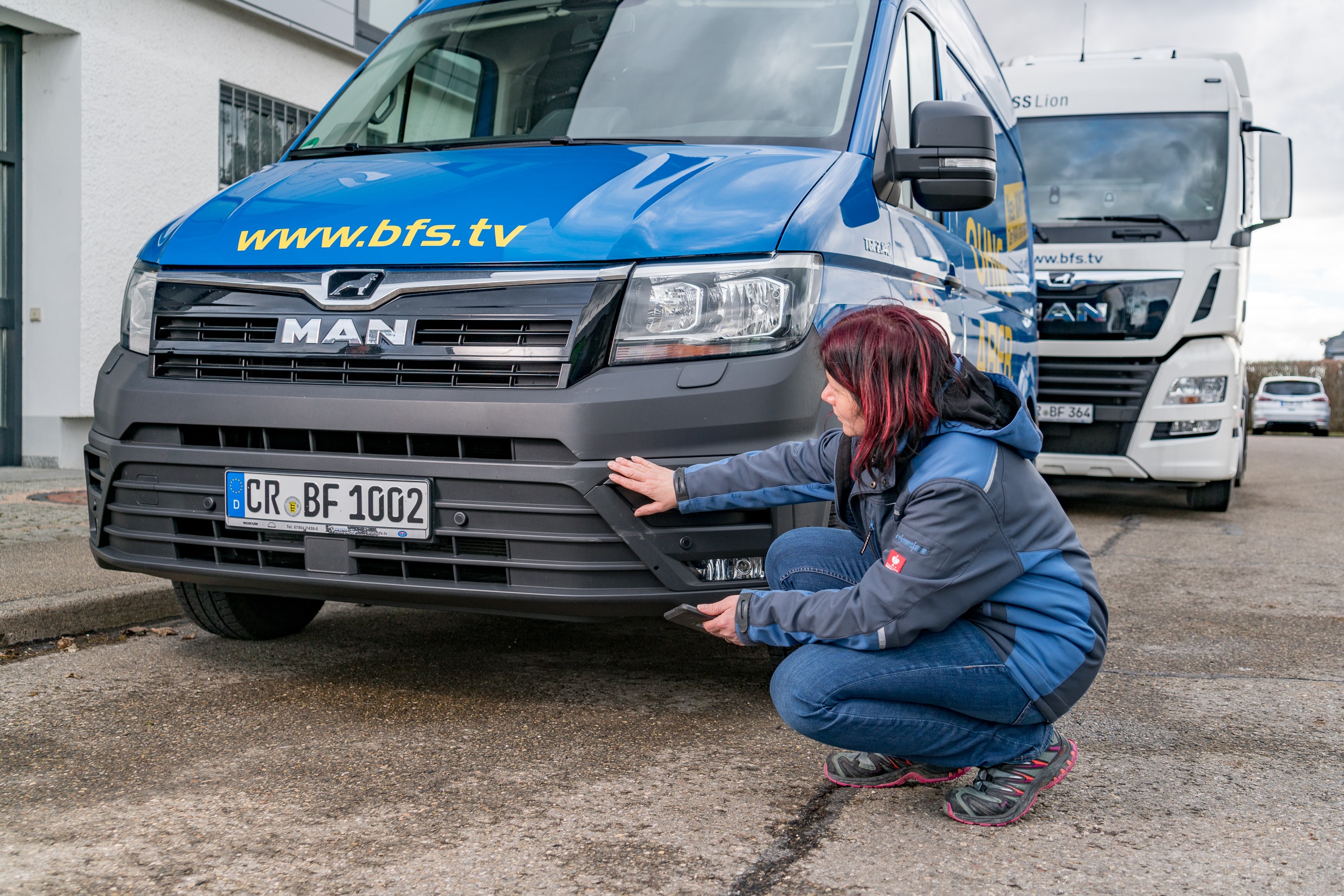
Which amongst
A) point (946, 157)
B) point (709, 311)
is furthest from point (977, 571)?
point (946, 157)

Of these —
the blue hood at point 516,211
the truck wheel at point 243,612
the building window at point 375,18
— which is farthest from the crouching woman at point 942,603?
the building window at point 375,18

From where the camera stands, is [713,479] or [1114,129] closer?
[713,479]

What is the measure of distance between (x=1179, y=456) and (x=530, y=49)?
5.91m

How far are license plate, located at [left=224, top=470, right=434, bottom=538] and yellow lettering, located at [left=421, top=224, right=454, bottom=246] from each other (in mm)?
558

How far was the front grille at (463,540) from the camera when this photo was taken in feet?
9.04

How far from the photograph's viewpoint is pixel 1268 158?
852cm

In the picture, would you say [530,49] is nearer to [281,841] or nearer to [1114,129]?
[281,841]

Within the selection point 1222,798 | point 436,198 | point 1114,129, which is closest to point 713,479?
point 436,198

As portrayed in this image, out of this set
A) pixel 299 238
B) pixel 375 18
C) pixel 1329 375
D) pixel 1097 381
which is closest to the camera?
pixel 299 238

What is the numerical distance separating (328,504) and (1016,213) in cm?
425

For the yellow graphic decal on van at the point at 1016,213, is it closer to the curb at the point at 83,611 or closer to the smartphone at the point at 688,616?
the smartphone at the point at 688,616

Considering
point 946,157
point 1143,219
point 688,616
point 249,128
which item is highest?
point 249,128

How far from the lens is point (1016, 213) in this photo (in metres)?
6.08

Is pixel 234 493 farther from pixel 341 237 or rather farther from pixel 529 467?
pixel 529 467
